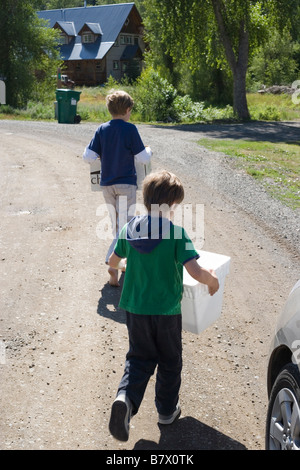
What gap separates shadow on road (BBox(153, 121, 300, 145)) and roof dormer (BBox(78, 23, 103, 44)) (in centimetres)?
4789

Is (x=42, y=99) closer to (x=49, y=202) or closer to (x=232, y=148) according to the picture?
(x=232, y=148)

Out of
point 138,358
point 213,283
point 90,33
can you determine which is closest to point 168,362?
point 138,358

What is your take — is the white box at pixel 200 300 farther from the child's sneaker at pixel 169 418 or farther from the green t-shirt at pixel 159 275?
the child's sneaker at pixel 169 418

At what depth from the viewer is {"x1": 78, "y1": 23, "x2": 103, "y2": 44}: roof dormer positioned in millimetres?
69375

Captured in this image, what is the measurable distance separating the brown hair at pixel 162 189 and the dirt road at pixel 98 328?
1.55 meters

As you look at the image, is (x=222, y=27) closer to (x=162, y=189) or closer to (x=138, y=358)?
(x=162, y=189)

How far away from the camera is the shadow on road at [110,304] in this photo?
561 centimetres

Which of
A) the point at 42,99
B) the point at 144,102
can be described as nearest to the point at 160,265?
the point at 144,102

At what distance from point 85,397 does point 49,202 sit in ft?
20.9

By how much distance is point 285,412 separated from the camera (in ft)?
10.1

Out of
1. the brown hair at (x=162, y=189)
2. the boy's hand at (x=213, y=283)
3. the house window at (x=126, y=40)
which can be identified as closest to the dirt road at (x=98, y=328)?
the boy's hand at (x=213, y=283)

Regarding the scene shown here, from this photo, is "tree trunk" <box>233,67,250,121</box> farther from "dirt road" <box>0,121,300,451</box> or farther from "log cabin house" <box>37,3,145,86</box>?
"log cabin house" <box>37,3,145,86</box>

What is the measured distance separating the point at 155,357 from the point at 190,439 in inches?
22.5

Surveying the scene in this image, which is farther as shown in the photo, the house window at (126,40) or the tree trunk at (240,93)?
the house window at (126,40)
